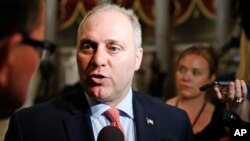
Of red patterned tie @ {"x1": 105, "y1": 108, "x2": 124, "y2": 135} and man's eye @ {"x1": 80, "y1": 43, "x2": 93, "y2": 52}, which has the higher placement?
man's eye @ {"x1": 80, "y1": 43, "x2": 93, "y2": 52}

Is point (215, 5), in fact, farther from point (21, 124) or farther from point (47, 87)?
point (21, 124)

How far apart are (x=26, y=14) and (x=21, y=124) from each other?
426 mm

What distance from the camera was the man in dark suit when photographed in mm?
1146

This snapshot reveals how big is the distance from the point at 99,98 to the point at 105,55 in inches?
4.7

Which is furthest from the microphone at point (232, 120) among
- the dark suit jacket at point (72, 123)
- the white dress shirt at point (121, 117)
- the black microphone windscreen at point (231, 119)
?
the white dress shirt at point (121, 117)

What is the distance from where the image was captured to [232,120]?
3.95 ft

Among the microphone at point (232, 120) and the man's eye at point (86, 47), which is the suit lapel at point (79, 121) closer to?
the man's eye at point (86, 47)

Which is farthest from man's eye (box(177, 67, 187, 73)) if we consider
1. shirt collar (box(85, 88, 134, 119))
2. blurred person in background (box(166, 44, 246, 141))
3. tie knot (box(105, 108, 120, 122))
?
tie knot (box(105, 108, 120, 122))

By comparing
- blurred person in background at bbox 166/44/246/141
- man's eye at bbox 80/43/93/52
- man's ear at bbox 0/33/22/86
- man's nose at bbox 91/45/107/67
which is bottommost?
blurred person in background at bbox 166/44/246/141

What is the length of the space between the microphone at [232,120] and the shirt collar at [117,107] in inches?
10.3

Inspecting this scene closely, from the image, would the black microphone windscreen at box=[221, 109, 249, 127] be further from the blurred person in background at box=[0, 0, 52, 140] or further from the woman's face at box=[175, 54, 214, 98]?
the woman's face at box=[175, 54, 214, 98]

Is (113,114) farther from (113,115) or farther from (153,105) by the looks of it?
(153,105)

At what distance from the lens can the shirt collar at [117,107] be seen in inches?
47.0

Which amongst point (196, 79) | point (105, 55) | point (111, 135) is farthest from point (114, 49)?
point (196, 79)
